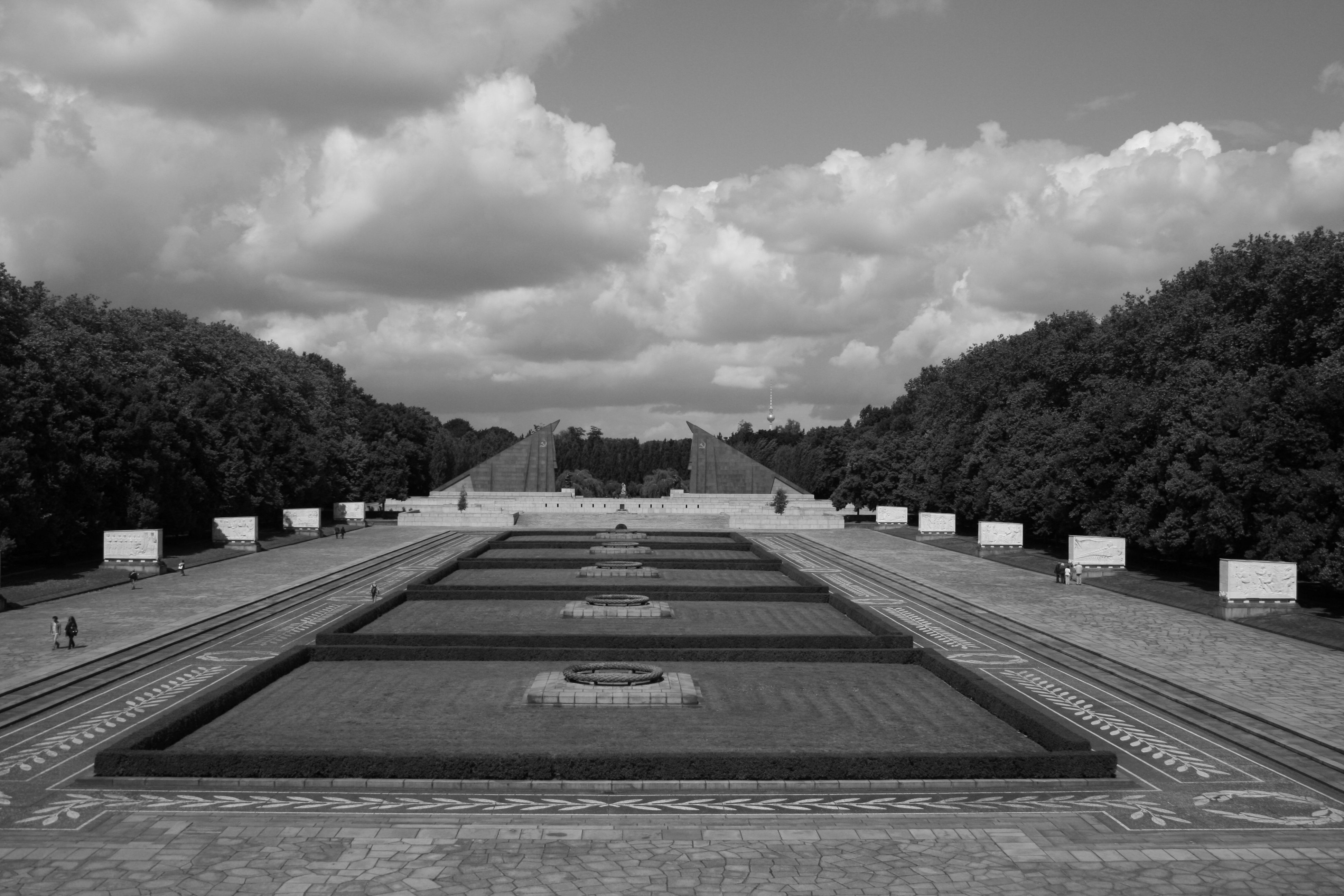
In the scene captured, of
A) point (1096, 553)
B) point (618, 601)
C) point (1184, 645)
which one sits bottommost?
point (1184, 645)

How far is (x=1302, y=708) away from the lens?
16.7 m

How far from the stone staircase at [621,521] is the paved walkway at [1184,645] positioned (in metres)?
25.4

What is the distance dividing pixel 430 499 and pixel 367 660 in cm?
4870

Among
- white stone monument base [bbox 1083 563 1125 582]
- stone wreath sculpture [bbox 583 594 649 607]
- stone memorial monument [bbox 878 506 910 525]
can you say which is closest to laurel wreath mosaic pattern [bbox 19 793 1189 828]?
stone wreath sculpture [bbox 583 594 649 607]

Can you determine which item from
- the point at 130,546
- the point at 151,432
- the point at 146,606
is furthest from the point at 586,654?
the point at 151,432

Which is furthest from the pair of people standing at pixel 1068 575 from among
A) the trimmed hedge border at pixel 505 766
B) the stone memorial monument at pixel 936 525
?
the trimmed hedge border at pixel 505 766

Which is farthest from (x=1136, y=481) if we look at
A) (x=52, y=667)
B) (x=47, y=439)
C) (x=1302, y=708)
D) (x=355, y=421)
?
(x=355, y=421)

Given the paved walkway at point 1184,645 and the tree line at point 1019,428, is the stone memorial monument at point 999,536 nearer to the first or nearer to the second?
the tree line at point 1019,428

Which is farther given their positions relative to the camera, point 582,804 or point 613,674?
point 613,674

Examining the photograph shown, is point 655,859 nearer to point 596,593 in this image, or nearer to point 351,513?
point 596,593

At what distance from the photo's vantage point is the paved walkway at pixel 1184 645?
1708 centimetres

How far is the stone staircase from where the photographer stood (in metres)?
61.6

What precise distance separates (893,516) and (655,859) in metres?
56.1

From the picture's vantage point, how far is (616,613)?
83.7 feet
